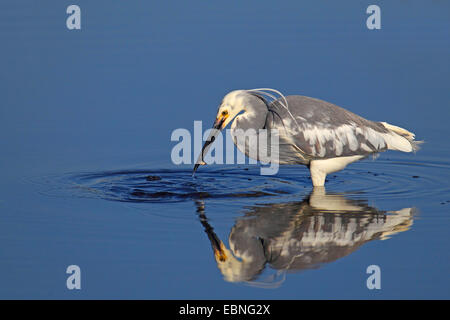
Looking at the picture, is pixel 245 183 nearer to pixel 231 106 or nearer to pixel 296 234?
pixel 231 106

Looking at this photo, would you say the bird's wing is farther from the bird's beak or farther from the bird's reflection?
the bird's reflection

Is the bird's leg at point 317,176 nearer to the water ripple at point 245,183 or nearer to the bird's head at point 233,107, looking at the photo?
the water ripple at point 245,183

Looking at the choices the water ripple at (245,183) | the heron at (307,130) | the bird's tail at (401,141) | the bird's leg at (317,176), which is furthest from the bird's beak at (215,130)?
the bird's tail at (401,141)

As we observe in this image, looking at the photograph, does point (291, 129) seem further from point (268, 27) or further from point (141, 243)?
point (268, 27)

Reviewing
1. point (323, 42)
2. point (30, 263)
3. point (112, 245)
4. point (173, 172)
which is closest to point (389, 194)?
point (173, 172)

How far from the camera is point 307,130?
35.3 feet

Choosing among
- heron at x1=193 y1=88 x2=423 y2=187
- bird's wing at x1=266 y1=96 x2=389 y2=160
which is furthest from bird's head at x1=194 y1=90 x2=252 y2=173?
bird's wing at x1=266 y1=96 x2=389 y2=160

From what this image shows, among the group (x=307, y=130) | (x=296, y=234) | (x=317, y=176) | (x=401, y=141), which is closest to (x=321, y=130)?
(x=307, y=130)

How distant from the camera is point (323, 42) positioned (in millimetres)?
15891

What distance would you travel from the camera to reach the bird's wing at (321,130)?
10641mm

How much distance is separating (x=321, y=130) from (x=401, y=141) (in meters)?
1.14

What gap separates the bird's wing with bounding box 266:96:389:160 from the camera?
34.9 feet

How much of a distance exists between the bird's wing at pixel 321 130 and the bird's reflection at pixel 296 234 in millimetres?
782

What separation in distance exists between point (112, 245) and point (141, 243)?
0.28 m
